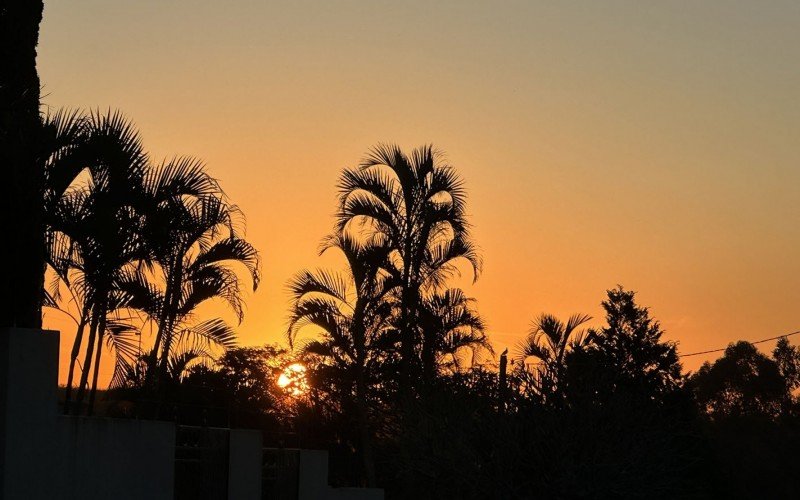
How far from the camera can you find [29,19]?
46.3ft

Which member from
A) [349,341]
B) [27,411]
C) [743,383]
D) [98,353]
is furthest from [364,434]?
[743,383]

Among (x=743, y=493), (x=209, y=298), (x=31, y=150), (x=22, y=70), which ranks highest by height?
(x=22, y=70)

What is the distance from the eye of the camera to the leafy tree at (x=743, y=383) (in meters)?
90.8

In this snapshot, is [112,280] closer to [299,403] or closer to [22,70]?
[22,70]

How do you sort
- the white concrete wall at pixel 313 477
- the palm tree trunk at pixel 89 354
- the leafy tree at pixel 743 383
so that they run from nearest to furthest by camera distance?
1. the palm tree trunk at pixel 89 354
2. the white concrete wall at pixel 313 477
3. the leafy tree at pixel 743 383

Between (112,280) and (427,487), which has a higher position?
(112,280)

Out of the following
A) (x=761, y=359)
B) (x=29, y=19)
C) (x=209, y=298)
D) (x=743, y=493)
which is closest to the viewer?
(x=29, y=19)

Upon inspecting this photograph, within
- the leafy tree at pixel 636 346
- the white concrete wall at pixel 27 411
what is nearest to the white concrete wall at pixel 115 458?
the white concrete wall at pixel 27 411

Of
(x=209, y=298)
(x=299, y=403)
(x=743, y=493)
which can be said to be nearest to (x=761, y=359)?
(x=743, y=493)

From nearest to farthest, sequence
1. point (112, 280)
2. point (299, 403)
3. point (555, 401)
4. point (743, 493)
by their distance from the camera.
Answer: point (112, 280)
point (555, 401)
point (299, 403)
point (743, 493)

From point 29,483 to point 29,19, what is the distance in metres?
6.36

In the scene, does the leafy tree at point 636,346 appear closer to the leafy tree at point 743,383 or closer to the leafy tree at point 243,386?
the leafy tree at point 243,386

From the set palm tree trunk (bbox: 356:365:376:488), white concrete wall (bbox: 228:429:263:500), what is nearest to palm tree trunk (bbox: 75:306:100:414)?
white concrete wall (bbox: 228:429:263:500)

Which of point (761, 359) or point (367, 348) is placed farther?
point (761, 359)
